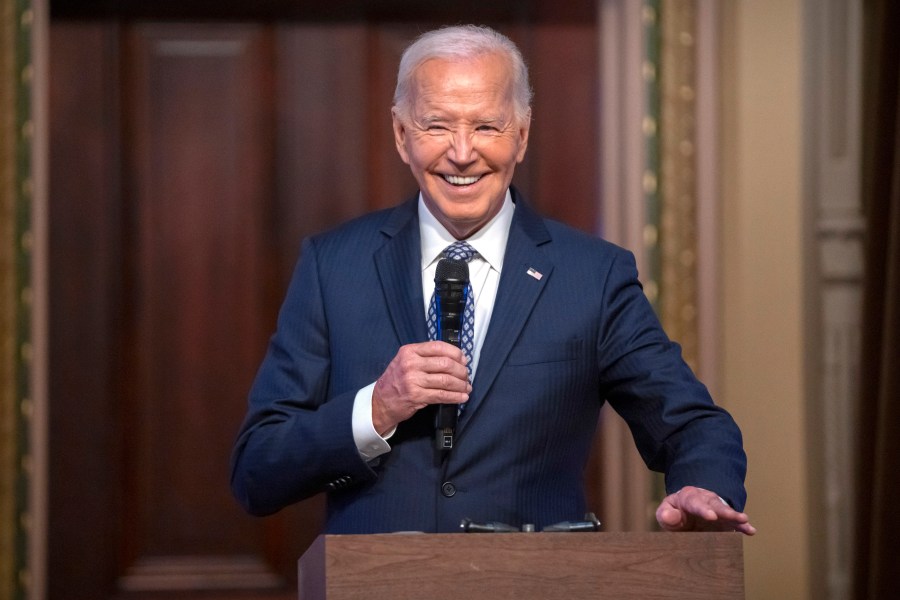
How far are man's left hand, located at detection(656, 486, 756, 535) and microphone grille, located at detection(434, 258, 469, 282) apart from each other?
1.61 ft

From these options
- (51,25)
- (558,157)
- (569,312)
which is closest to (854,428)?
(558,157)

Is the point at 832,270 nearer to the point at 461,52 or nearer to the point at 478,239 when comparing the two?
the point at 478,239

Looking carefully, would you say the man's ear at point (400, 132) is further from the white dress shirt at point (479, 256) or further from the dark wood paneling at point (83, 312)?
the dark wood paneling at point (83, 312)

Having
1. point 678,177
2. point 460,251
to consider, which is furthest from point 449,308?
point 678,177

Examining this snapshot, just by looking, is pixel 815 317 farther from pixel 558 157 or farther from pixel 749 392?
pixel 558 157

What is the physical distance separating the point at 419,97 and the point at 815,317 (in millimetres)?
2066

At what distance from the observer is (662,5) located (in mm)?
4246

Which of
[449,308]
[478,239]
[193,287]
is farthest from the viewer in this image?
[193,287]

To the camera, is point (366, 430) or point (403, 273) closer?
point (366, 430)

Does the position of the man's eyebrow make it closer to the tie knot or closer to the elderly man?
the elderly man

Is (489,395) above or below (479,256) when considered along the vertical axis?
below

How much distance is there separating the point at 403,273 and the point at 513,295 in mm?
209

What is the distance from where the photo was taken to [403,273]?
2.59m

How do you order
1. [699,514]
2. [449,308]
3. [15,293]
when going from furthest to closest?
1. [15,293]
2. [449,308]
3. [699,514]
